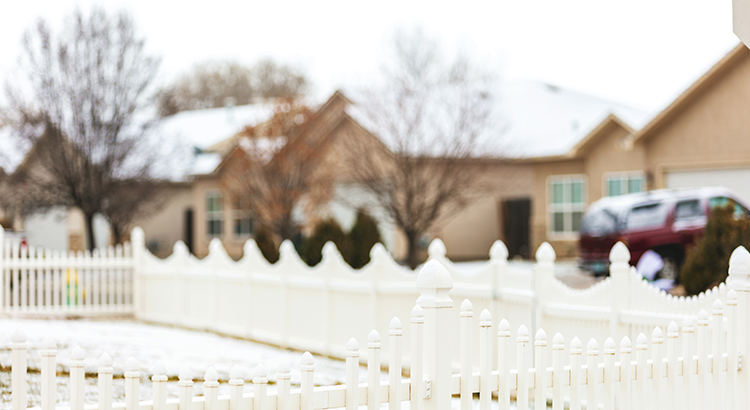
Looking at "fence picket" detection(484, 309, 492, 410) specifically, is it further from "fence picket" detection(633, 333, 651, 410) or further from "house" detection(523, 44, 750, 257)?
"house" detection(523, 44, 750, 257)

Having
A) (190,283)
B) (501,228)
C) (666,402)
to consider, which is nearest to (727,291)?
(666,402)

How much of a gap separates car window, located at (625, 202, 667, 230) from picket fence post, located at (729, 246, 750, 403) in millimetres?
11877

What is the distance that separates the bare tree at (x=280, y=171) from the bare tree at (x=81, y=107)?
11.0 ft

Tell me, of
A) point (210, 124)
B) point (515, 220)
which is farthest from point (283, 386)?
point (210, 124)

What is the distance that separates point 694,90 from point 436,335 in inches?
668

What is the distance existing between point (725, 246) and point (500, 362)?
7370 millimetres

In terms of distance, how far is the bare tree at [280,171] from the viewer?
2375 centimetres

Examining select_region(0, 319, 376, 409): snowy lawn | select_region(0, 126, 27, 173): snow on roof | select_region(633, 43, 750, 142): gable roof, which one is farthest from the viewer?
select_region(0, 126, 27, 173): snow on roof

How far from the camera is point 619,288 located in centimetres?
746

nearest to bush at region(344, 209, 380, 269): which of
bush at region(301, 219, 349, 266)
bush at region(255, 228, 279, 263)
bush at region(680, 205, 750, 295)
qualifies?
bush at region(301, 219, 349, 266)

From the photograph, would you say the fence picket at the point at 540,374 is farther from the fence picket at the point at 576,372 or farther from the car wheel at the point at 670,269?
the car wheel at the point at 670,269

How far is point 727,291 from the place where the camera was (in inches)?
226

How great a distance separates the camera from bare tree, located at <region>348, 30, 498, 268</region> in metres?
18.5

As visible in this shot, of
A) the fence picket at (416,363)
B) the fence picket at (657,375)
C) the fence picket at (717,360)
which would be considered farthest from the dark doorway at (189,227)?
the fence picket at (416,363)
